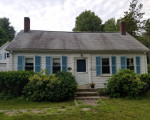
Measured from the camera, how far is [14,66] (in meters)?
6.99

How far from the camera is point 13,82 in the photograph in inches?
217

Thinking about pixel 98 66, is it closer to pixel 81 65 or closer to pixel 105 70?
pixel 105 70

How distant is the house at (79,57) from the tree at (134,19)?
11887 millimetres

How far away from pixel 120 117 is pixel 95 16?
97.6 feet

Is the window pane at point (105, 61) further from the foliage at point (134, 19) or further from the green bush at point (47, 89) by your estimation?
the foliage at point (134, 19)

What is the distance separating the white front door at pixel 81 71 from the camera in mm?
7461

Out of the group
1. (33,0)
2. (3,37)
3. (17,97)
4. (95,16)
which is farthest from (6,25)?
(17,97)

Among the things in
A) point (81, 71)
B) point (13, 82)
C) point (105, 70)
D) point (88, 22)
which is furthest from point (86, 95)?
point (88, 22)

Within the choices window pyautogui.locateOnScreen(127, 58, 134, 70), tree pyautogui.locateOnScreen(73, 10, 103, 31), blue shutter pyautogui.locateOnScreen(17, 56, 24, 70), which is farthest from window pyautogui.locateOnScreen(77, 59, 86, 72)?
tree pyautogui.locateOnScreen(73, 10, 103, 31)

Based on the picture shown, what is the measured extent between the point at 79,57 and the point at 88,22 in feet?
75.6

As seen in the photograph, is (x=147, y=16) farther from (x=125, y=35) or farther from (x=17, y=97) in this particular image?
(x=17, y=97)

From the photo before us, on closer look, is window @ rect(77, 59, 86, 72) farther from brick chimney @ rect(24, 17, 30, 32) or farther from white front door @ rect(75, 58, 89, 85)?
brick chimney @ rect(24, 17, 30, 32)

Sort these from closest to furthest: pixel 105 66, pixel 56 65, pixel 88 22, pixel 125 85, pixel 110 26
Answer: pixel 125 85 → pixel 56 65 → pixel 105 66 → pixel 110 26 → pixel 88 22

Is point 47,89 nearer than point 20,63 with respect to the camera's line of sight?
Yes
